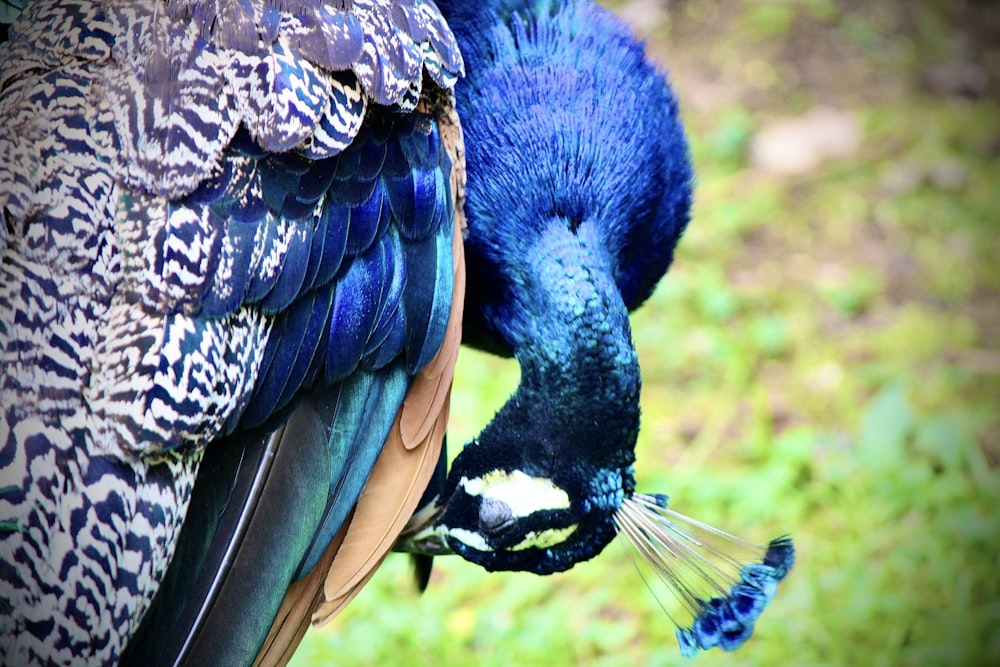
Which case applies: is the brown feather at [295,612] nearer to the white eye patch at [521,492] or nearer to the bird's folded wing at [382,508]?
the bird's folded wing at [382,508]

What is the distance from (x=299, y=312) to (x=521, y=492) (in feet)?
2.06

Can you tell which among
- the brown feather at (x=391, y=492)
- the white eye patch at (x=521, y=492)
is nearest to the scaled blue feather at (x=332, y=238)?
the brown feather at (x=391, y=492)

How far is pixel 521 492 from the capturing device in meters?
2.31

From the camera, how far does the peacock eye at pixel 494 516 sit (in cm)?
230

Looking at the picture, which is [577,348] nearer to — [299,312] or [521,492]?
[521,492]

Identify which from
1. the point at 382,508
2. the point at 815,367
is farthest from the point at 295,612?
the point at 815,367

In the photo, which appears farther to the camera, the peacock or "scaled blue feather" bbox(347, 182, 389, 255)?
"scaled blue feather" bbox(347, 182, 389, 255)

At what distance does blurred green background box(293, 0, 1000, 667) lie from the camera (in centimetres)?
316

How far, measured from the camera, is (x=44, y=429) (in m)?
1.76

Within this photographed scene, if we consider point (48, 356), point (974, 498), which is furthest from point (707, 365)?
point (48, 356)

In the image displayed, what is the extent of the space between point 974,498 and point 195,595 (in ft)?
7.87

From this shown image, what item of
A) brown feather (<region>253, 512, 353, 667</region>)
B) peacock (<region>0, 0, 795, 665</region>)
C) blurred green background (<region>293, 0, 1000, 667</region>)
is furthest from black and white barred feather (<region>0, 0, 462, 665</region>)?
blurred green background (<region>293, 0, 1000, 667</region>)

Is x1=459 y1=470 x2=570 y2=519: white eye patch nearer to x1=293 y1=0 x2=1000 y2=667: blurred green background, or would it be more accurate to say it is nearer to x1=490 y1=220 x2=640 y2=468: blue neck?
x1=490 y1=220 x2=640 y2=468: blue neck

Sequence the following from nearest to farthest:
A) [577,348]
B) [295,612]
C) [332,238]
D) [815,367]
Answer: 1. [332,238]
2. [295,612]
3. [577,348]
4. [815,367]
